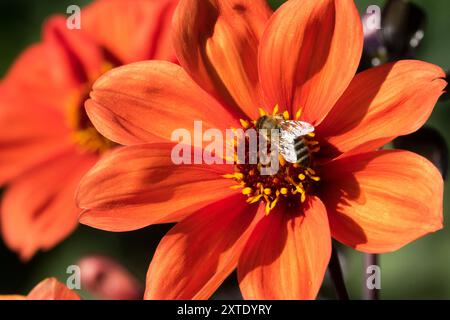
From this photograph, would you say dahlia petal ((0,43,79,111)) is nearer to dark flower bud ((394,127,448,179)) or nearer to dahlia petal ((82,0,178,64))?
dahlia petal ((82,0,178,64))

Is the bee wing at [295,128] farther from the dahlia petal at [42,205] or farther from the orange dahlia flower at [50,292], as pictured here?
the dahlia petal at [42,205]

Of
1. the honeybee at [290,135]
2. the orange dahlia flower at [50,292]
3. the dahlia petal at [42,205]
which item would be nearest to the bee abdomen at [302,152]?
the honeybee at [290,135]

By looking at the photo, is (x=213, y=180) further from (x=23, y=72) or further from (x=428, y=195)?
(x=23, y=72)

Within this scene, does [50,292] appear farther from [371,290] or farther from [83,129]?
[83,129]

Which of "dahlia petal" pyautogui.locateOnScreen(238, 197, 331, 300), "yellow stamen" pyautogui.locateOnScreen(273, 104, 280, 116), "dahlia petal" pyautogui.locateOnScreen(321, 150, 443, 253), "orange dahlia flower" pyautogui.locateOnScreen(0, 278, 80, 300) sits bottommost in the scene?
"orange dahlia flower" pyautogui.locateOnScreen(0, 278, 80, 300)

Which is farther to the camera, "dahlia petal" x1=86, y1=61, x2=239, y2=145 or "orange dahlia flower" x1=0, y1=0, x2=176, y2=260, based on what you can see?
"orange dahlia flower" x1=0, y1=0, x2=176, y2=260

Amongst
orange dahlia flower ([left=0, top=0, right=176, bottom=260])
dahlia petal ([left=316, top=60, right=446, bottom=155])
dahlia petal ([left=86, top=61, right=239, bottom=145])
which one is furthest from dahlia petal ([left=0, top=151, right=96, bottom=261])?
dahlia petal ([left=316, top=60, right=446, bottom=155])

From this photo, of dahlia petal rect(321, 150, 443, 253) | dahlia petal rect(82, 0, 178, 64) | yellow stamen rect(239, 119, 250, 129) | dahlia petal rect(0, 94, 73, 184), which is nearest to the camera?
dahlia petal rect(321, 150, 443, 253)
